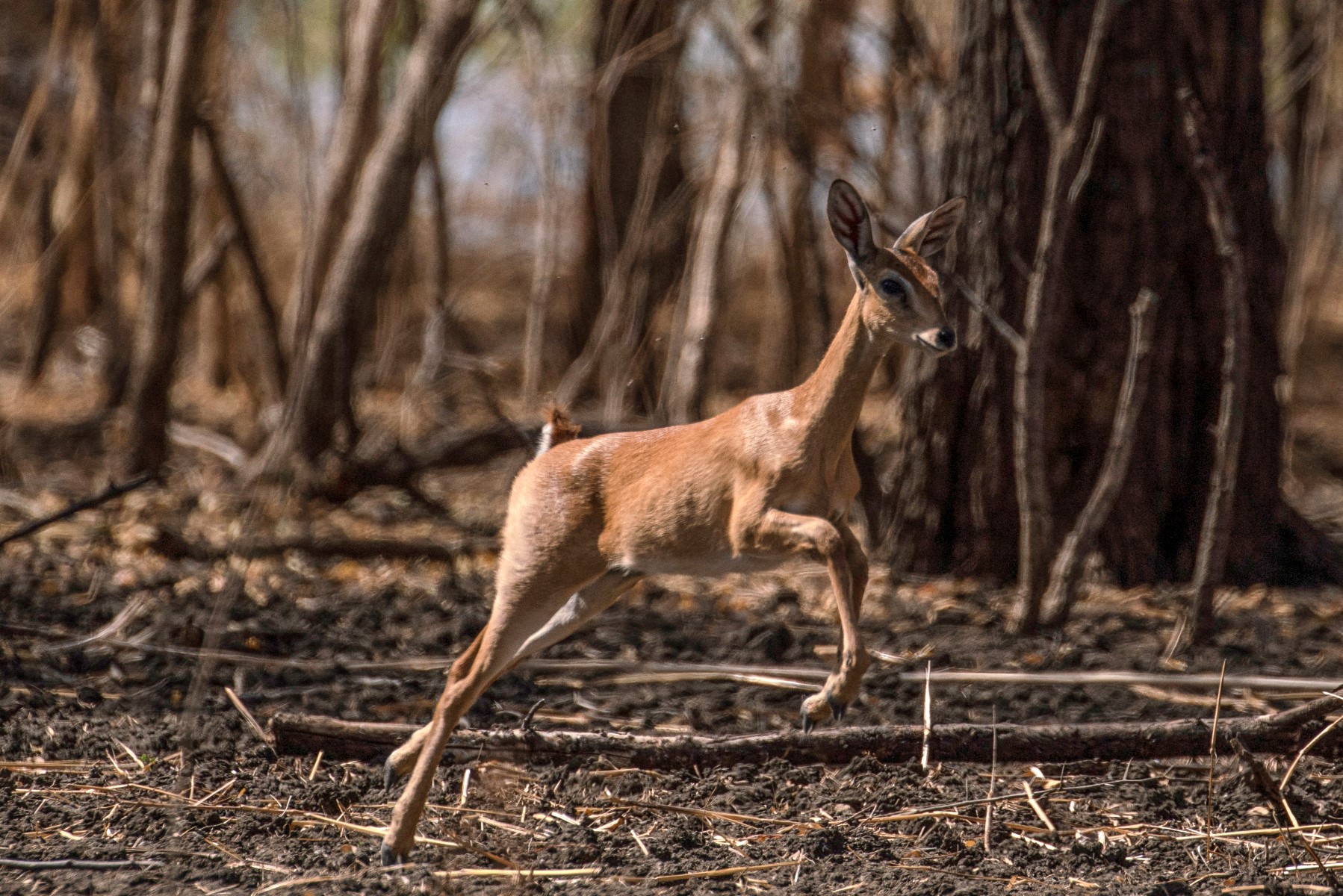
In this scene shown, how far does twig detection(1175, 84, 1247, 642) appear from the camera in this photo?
4.24 meters

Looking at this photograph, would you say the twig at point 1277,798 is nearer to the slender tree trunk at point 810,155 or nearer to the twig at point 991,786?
the twig at point 991,786

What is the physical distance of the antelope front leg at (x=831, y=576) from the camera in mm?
2773

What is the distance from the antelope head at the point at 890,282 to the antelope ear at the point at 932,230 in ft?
0.21

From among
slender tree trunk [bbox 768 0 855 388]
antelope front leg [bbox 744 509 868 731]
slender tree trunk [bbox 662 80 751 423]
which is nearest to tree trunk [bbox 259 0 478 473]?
slender tree trunk [bbox 662 80 751 423]

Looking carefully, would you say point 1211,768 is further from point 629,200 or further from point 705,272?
point 629,200

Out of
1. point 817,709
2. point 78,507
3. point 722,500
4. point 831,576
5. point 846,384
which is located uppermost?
point 846,384

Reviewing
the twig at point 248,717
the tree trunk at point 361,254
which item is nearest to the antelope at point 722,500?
the twig at point 248,717

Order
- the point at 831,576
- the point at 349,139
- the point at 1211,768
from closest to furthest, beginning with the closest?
the point at 831,576
the point at 1211,768
the point at 349,139

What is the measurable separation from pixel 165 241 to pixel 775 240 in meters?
3.17

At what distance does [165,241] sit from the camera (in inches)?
281

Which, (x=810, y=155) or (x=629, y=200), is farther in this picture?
(x=629, y=200)

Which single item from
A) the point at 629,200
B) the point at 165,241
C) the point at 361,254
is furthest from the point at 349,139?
the point at 629,200

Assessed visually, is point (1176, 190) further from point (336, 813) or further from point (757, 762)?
point (336, 813)

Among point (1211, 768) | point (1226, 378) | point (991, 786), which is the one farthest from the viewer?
point (1226, 378)
